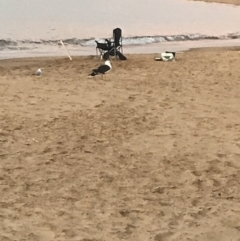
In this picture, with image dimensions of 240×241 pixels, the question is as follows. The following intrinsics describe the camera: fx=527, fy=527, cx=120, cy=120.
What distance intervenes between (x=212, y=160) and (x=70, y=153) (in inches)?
47.9

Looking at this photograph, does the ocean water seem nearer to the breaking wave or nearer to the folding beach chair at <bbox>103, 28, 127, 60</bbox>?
the breaking wave

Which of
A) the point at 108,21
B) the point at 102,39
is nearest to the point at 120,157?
the point at 102,39

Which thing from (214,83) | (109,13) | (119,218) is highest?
(109,13)

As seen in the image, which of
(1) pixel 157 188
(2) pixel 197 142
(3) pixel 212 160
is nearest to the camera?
(1) pixel 157 188

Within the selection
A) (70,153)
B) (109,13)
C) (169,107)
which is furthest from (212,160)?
(109,13)

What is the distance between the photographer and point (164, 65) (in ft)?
27.6

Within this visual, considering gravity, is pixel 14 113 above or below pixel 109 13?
below

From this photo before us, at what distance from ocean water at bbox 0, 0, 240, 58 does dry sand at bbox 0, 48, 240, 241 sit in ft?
18.7

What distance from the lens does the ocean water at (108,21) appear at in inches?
520

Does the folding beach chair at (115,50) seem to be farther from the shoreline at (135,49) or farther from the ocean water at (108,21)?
the ocean water at (108,21)

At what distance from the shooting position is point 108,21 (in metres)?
15.9

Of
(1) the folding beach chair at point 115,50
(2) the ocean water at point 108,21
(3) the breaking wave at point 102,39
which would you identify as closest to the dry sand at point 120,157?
(1) the folding beach chair at point 115,50

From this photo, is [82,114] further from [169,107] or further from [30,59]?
[30,59]

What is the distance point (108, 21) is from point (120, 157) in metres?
11.9
